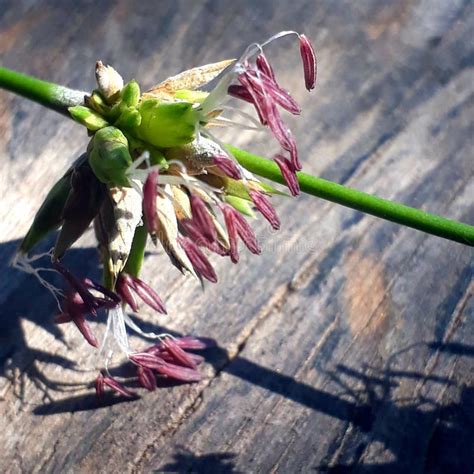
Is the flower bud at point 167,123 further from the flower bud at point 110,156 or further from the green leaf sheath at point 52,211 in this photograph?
the green leaf sheath at point 52,211

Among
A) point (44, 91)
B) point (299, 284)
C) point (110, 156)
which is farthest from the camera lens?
point (299, 284)

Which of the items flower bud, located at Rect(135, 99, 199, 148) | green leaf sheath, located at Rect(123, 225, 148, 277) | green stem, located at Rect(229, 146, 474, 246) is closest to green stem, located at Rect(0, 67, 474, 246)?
green stem, located at Rect(229, 146, 474, 246)

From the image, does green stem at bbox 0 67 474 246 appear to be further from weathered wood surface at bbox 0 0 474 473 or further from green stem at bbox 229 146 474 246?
weathered wood surface at bbox 0 0 474 473

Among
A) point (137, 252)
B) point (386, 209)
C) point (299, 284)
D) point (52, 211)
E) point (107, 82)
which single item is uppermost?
point (107, 82)

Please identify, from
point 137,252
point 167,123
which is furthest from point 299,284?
point 167,123

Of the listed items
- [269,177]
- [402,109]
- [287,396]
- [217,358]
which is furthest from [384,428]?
[402,109]

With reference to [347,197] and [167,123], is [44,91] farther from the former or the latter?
[347,197]
